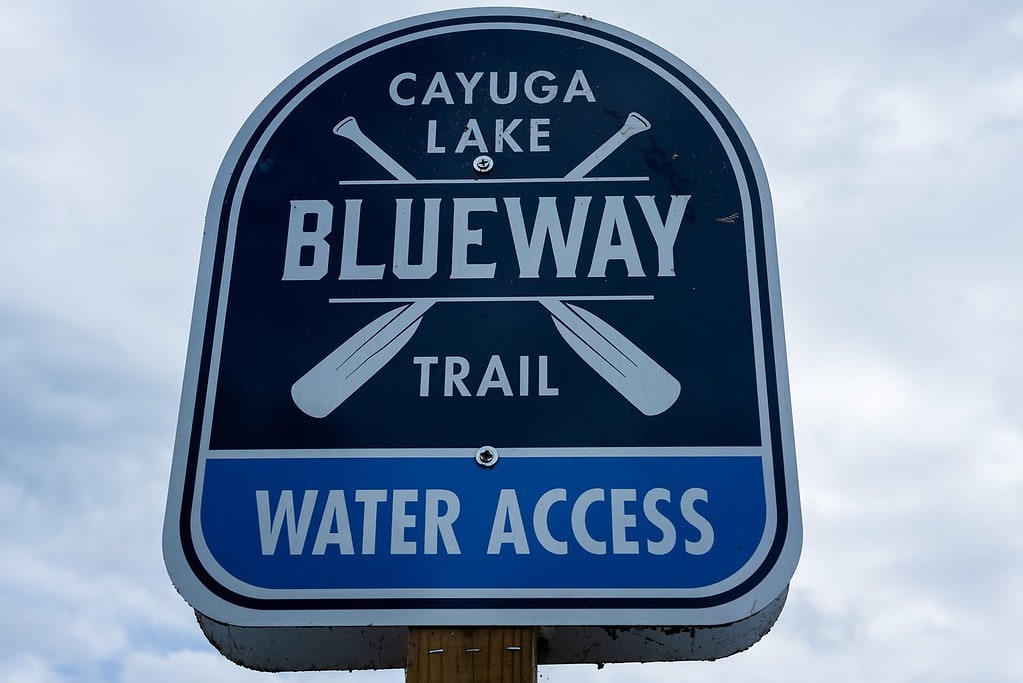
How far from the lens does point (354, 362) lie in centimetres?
220

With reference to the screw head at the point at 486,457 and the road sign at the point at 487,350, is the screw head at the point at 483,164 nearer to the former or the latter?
the road sign at the point at 487,350

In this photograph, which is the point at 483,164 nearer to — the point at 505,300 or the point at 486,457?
the point at 505,300

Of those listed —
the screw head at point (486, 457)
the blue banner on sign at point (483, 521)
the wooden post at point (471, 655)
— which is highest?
the screw head at point (486, 457)

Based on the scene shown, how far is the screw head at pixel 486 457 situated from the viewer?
80.6 inches

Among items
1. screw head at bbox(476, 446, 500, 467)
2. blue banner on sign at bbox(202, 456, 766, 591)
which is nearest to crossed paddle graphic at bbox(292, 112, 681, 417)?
blue banner on sign at bbox(202, 456, 766, 591)

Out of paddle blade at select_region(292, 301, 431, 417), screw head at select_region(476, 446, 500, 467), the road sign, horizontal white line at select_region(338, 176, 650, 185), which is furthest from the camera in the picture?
horizontal white line at select_region(338, 176, 650, 185)

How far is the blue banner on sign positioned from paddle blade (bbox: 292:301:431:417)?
0.14m

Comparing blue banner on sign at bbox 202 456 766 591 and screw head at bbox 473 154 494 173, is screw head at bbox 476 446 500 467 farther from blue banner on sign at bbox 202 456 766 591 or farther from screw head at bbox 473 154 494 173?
screw head at bbox 473 154 494 173

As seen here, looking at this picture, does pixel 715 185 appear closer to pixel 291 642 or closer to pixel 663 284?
pixel 663 284

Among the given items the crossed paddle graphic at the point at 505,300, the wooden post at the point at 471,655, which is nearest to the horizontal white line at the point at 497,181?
the crossed paddle graphic at the point at 505,300

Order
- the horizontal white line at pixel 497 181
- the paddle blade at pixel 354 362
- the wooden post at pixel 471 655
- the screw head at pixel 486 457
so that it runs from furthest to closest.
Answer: the horizontal white line at pixel 497 181
the paddle blade at pixel 354 362
the screw head at pixel 486 457
the wooden post at pixel 471 655

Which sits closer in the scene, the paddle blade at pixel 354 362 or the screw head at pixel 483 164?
the paddle blade at pixel 354 362

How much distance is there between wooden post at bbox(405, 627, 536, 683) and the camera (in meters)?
1.83

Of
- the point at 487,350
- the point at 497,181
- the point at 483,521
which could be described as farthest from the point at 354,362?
the point at 497,181
